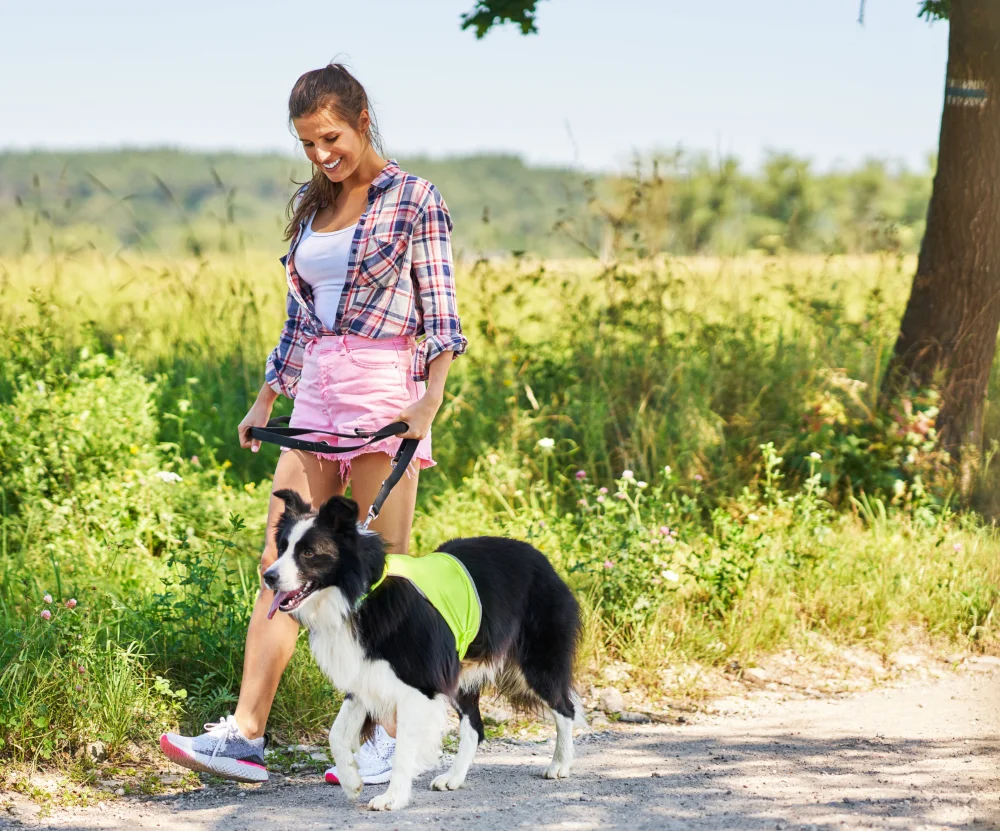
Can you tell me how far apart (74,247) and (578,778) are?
5916 millimetres

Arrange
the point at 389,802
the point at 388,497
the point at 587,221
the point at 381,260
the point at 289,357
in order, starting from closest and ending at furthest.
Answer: the point at 389,802 → the point at 381,260 → the point at 388,497 → the point at 289,357 → the point at 587,221

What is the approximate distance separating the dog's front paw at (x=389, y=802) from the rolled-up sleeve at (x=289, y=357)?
55.0 inches

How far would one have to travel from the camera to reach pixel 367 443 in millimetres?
3500

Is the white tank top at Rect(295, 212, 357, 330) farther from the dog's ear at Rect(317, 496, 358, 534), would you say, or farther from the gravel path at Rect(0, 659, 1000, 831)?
the gravel path at Rect(0, 659, 1000, 831)

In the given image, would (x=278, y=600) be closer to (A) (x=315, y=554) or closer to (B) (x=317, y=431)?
(A) (x=315, y=554)

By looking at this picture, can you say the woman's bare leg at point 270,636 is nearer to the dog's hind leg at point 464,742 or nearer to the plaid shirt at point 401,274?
the plaid shirt at point 401,274

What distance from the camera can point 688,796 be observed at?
3557 mm

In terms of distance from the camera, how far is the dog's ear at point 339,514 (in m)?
3.17

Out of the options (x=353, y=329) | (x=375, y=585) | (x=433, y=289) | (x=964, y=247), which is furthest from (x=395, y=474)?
(x=964, y=247)

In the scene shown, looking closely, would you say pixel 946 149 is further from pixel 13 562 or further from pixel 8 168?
pixel 8 168

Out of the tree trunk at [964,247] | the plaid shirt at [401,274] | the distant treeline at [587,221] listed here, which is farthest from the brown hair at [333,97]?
the tree trunk at [964,247]

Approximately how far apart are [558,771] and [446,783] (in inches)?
16.7

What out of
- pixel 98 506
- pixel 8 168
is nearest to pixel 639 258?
pixel 98 506

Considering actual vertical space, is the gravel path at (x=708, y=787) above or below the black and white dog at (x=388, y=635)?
below
